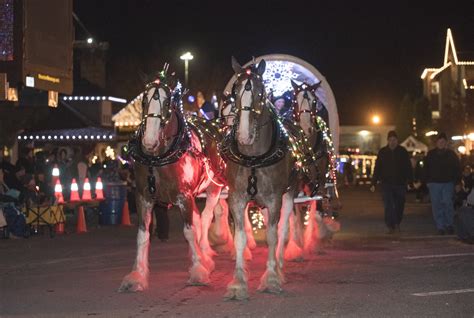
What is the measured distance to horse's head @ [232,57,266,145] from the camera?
9.88m

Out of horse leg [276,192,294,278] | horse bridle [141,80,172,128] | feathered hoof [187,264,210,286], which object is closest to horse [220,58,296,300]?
horse leg [276,192,294,278]

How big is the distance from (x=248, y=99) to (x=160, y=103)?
3.71 feet

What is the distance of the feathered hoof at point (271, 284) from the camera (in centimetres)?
995

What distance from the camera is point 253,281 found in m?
11.0

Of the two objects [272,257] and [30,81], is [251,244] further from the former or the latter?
[30,81]

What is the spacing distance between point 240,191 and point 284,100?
440 centimetres

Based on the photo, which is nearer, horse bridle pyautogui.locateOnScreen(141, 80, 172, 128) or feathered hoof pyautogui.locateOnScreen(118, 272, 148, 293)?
feathered hoof pyautogui.locateOnScreen(118, 272, 148, 293)

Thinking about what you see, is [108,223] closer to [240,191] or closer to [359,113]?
[240,191]

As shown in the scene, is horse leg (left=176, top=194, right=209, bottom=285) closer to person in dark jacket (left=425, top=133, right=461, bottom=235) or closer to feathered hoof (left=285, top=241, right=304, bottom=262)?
feathered hoof (left=285, top=241, right=304, bottom=262)

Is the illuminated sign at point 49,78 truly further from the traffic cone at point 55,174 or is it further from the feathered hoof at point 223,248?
the feathered hoof at point 223,248

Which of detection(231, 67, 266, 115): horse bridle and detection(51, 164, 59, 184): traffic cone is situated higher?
detection(231, 67, 266, 115): horse bridle

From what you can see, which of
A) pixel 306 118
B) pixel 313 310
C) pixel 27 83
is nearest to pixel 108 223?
pixel 27 83

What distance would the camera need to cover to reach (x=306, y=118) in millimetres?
13844

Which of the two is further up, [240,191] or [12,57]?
[12,57]
